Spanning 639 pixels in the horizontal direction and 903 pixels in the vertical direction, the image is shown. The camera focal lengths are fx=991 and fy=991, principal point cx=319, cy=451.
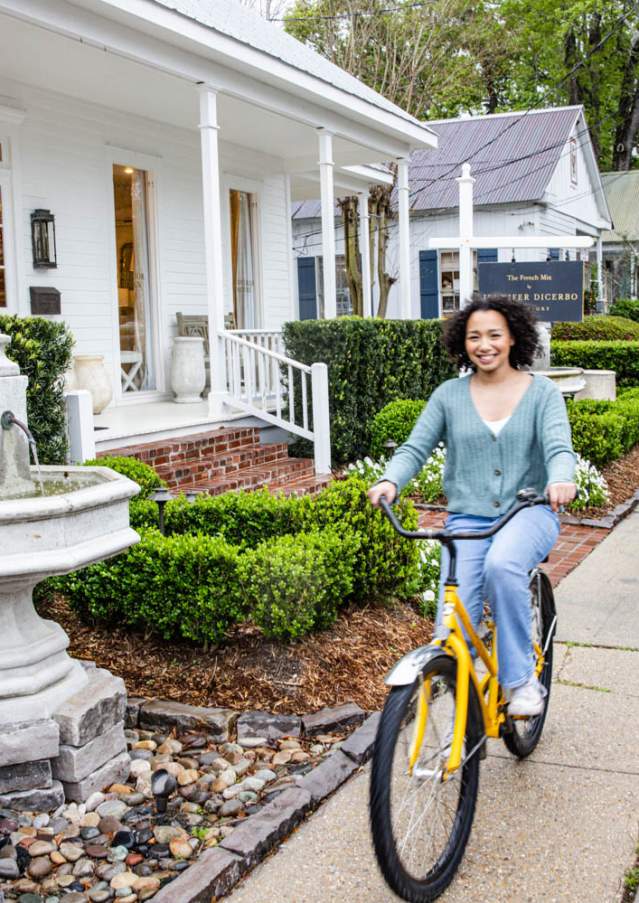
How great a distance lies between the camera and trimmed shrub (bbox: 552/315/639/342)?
19438 millimetres

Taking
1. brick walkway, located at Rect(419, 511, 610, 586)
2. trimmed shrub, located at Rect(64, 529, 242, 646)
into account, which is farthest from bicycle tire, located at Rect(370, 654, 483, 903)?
brick walkway, located at Rect(419, 511, 610, 586)

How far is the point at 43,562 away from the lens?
3314 millimetres

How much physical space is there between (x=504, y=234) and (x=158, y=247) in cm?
1300

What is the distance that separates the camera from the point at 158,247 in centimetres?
1164

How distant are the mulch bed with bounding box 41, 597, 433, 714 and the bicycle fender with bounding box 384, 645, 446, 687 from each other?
1.55 m

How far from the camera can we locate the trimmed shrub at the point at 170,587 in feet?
15.0

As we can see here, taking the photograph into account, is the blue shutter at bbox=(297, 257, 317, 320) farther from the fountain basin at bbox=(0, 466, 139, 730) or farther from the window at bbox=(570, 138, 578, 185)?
the fountain basin at bbox=(0, 466, 139, 730)

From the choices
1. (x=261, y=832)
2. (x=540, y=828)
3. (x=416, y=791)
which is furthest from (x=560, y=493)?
(x=261, y=832)

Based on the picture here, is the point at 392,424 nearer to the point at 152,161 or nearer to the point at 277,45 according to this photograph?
the point at 152,161

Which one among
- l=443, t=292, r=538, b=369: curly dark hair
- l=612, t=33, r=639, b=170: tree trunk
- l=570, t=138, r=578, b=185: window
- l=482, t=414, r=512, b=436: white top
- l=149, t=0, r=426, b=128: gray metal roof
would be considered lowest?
l=482, t=414, r=512, b=436: white top

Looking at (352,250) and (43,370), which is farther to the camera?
(352,250)

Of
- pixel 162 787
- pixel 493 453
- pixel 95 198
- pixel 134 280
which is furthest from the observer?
pixel 134 280

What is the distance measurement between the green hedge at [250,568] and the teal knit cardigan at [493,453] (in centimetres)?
131

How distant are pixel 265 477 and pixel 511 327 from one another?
577cm
